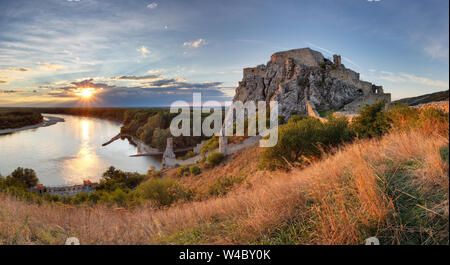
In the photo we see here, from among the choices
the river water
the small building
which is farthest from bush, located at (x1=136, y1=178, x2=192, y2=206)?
the small building

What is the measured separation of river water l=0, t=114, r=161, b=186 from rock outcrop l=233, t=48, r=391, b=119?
17250 mm

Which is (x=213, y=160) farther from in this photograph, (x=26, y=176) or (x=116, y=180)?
(x=26, y=176)

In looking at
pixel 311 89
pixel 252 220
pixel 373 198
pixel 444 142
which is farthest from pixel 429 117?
pixel 311 89

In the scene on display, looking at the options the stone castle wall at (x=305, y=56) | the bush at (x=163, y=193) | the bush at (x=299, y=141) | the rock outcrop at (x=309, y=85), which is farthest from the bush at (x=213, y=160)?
the stone castle wall at (x=305, y=56)

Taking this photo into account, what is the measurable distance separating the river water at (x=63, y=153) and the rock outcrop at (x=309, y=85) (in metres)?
17.2

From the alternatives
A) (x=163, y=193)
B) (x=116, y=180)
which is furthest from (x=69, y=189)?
(x=163, y=193)

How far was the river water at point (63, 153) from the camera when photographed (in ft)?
27.3

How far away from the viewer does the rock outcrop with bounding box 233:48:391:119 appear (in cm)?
2112

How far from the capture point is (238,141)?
20906 mm

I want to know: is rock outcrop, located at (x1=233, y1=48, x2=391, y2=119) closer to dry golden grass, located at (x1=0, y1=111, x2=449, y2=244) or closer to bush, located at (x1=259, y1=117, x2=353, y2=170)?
bush, located at (x1=259, y1=117, x2=353, y2=170)

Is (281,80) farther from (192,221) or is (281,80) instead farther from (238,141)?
(192,221)

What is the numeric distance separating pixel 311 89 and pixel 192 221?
22.3m

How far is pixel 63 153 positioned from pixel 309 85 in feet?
75.6

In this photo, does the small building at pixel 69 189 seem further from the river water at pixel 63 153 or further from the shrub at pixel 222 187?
the shrub at pixel 222 187
